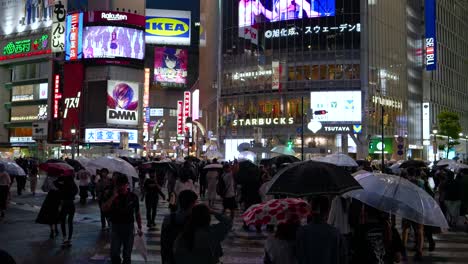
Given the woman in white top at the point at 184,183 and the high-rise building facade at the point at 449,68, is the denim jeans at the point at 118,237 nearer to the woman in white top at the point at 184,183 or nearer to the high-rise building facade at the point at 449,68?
the woman in white top at the point at 184,183

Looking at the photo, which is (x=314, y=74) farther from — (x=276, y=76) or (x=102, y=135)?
(x=102, y=135)

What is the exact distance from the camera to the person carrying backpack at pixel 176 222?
6.75 m

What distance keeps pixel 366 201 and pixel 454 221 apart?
32.0ft

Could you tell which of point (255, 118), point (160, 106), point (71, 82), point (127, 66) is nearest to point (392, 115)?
point (255, 118)

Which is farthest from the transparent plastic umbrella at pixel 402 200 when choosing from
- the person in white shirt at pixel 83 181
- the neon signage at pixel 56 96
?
the neon signage at pixel 56 96

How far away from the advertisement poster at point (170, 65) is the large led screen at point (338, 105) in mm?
55611

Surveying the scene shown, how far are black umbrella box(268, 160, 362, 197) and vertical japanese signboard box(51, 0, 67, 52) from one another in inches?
3336

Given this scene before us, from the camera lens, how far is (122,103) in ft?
272

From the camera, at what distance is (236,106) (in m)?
66.9

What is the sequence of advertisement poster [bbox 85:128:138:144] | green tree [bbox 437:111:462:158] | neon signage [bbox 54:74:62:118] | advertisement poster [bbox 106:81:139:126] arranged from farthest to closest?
neon signage [bbox 54:74:62:118], advertisement poster [bbox 106:81:139:126], advertisement poster [bbox 85:128:138:144], green tree [bbox 437:111:462:158]

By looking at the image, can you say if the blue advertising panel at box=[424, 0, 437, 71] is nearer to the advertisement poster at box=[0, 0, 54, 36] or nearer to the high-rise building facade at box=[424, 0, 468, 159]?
the high-rise building facade at box=[424, 0, 468, 159]

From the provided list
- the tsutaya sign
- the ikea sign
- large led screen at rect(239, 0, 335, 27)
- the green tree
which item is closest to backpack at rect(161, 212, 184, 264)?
the tsutaya sign

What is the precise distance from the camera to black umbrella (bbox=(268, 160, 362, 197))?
7.19 metres

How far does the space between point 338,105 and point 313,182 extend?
52.1 metres
